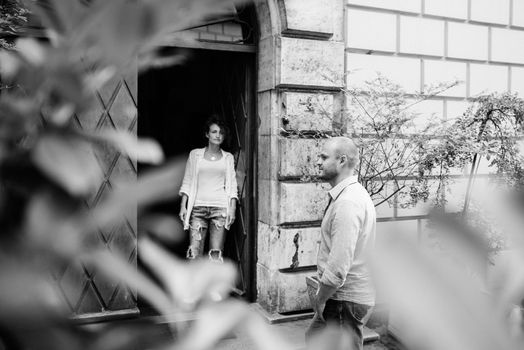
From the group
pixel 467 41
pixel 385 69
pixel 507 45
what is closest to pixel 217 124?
pixel 385 69

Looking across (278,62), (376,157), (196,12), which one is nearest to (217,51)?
(278,62)

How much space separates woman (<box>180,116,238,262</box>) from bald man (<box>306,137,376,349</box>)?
2489 mm

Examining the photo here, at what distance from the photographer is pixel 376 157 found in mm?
5504

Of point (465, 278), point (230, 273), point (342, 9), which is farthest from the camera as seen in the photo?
point (342, 9)

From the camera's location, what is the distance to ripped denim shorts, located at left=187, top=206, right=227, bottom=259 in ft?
20.7

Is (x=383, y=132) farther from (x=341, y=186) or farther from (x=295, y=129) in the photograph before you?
(x=341, y=186)

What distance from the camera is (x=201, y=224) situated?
6379 mm

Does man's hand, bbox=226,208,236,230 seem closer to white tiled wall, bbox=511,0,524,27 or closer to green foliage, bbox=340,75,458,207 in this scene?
green foliage, bbox=340,75,458,207

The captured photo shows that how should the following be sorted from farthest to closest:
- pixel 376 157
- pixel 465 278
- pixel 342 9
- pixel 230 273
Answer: pixel 342 9
pixel 376 157
pixel 230 273
pixel 465 278

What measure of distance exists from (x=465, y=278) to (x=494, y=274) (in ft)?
0.10

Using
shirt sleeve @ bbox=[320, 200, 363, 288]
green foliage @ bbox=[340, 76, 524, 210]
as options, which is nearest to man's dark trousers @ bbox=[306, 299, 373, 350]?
shirt sleeve @ bbox=[320, 200, 363, 288]

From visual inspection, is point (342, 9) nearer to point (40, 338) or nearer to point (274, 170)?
point (274, 170)

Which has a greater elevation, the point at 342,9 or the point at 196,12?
the point at 342,9

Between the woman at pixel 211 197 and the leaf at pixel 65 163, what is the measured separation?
585 cm
